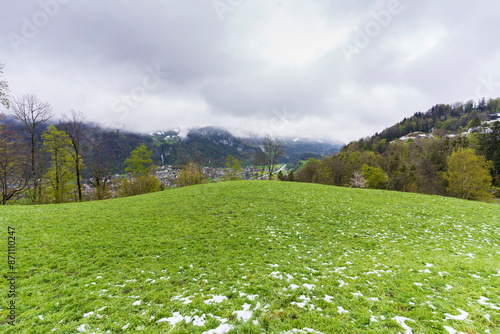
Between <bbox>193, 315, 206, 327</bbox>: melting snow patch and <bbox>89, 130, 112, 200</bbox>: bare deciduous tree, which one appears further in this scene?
<bbox>89, 130, 112, 200</bbox>: bare deciduous tree

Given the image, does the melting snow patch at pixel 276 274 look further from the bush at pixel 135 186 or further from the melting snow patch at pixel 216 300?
the bush at pixel 135 186

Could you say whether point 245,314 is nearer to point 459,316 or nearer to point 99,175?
point 459,316

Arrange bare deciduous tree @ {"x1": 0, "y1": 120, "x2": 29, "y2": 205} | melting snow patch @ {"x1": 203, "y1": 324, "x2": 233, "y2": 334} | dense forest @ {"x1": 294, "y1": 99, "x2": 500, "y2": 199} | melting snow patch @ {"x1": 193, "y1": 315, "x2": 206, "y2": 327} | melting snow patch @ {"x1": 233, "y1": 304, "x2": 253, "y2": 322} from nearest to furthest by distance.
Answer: melting snow patch @ {"x1": 203, "y1": 324, "x2": 233, "y2": 334}
melting snow patch @ {"x1": 193, "y1": 315, "x2": 206, "y2": 327}
melting snow patch @ {"x1": 233, "y1": 304, "x2": 253, "y2": 322}
bare deciduous tree @ {"x1": 0, "y1": 120, "x2": 29, "y2": 205}
dense forest @ {"x1": 294, "y1": 99, "x2": 500, "y2": 199}

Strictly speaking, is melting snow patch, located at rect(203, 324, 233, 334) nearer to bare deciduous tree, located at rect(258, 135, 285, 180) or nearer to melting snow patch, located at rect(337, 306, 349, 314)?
melting snow patch, located at rect(337, 306, 349, 314)

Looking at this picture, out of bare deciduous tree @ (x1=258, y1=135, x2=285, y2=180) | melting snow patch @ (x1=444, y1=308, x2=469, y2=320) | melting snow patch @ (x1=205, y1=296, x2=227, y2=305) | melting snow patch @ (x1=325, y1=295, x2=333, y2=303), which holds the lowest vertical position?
melting snow patch @ (x1=325, y1=295, x2=333, y2=303)

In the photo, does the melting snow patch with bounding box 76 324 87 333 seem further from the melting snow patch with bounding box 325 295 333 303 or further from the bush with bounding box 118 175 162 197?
the bush with bounding box 118 175 162 197

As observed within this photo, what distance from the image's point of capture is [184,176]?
146 ft

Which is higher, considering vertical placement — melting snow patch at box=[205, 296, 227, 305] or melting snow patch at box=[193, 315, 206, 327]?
melting snow patch at box=[193, 315, 206, 327]

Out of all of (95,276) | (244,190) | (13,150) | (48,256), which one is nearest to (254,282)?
(95,276)

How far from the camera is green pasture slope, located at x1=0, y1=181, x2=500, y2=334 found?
4652 mm

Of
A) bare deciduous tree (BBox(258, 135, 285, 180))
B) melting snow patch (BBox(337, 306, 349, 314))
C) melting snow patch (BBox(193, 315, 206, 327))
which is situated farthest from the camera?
bare deciduous tree (BBox(258, 135, 285, 180))

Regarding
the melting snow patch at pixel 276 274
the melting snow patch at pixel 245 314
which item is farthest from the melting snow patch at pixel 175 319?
the melting snow patch at pixel 276 274

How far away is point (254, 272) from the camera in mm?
7500

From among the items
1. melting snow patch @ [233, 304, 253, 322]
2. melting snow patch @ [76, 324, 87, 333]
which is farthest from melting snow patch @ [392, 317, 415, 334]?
melting snow patch @ [76, 324, 87, 333]
